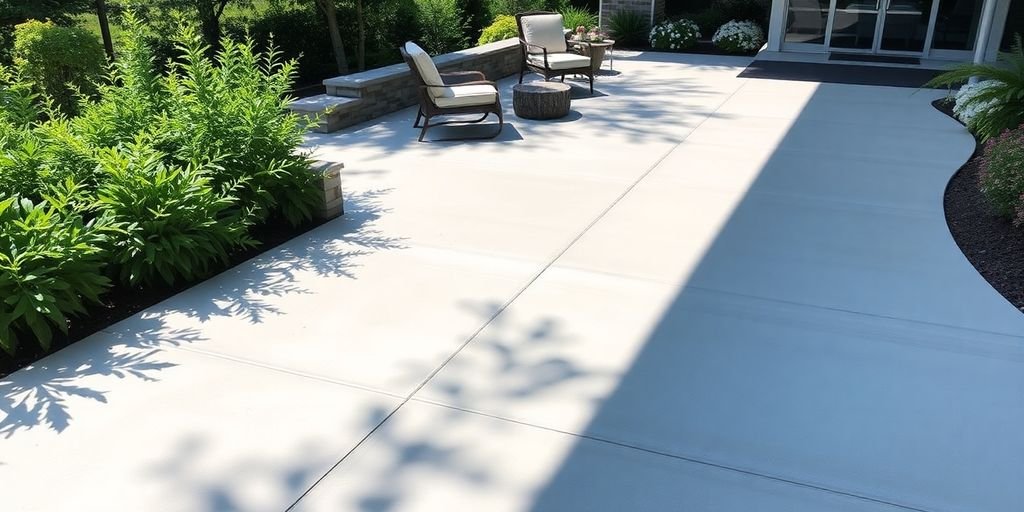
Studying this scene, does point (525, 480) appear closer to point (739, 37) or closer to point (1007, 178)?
point (1007, 178)

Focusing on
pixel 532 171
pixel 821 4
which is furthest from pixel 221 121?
pixel 821 4

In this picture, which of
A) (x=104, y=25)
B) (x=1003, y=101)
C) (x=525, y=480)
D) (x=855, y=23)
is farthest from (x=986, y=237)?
(x=104, y=25)

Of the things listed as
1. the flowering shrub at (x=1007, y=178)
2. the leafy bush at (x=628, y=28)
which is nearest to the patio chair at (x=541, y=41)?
the leafy bush at (x=628, y=28)

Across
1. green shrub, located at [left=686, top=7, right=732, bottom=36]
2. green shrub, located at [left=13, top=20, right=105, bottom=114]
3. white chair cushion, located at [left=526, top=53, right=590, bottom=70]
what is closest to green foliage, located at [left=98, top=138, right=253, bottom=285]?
green shrub, located at [left=13, top=20, right=105, bottom=114]

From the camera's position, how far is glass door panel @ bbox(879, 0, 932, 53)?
39.9ft

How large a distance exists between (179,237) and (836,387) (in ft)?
11.2

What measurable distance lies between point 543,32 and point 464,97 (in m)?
3.22

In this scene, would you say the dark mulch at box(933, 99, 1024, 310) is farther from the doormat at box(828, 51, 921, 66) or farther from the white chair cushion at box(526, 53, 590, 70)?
the doormat at box(828, 51, 921, 66)

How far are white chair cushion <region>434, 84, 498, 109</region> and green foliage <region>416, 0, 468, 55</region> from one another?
737 centimetres

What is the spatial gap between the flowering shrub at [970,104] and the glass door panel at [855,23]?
14.8 feet

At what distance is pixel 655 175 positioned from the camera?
6.34 meters

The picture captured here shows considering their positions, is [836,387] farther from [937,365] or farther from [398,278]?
[398,278]

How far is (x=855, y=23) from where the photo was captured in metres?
12.6

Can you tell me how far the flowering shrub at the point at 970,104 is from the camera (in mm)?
7157
